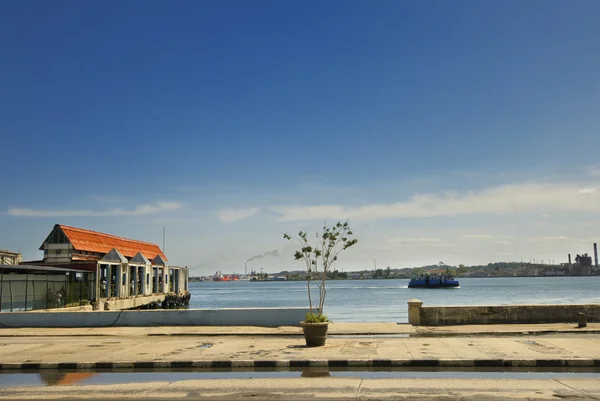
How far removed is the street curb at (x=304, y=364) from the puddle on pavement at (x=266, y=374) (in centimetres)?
42

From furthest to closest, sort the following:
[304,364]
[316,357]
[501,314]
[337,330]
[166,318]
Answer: [166,318], [501,314], [337,330], [316,357], [304,364]

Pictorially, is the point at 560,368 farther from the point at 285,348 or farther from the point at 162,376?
the point at 162,376

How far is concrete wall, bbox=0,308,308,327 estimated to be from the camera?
87.3ft

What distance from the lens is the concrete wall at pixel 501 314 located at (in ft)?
83.1

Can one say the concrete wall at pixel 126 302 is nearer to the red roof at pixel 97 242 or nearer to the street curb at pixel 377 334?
the red roof at pixel 97 242

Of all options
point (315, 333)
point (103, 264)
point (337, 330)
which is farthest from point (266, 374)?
point (103, 264)

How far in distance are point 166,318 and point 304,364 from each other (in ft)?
43.5

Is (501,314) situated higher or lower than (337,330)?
higher

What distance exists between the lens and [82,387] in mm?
13406

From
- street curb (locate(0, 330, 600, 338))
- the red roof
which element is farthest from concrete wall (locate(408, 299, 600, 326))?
→ the red roof

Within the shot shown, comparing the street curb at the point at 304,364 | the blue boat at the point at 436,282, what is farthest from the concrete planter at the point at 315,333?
the blue boat at the point at 436,282

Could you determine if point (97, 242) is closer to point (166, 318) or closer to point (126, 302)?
point (126, 302)

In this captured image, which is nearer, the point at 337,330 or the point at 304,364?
the point at 304,364

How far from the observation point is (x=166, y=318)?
27578 mm
